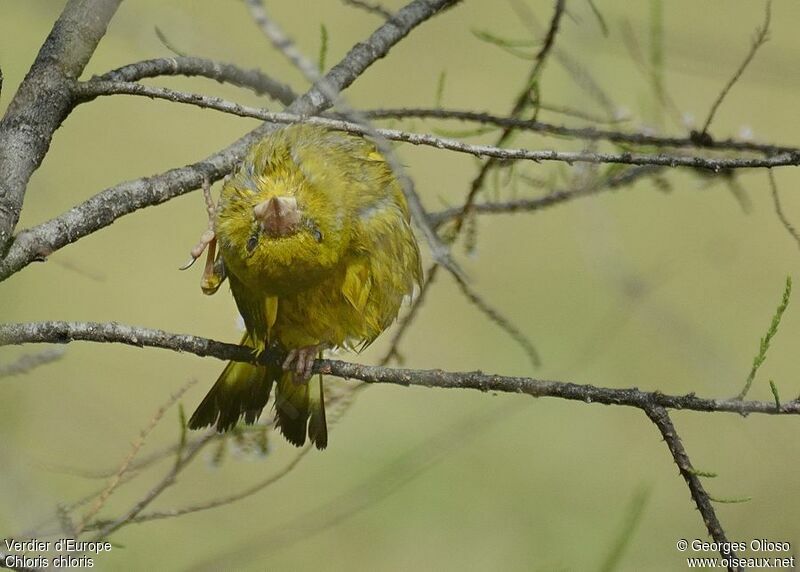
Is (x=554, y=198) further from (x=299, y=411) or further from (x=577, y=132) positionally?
(x=299, y=411)

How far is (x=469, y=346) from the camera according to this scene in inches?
311

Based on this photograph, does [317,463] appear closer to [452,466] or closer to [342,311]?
[452,466]

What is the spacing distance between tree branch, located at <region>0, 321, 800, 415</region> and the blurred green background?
3269 mm

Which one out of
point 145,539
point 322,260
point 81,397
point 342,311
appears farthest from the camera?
point 81,397

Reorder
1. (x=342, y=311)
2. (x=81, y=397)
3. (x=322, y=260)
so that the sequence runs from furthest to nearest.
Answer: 1. (x=81, y=397)
2. (x=342, y=311)
3. (x=322, y=260)

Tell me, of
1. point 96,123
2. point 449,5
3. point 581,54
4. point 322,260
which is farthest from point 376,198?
point 96,123

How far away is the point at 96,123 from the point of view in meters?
8.61

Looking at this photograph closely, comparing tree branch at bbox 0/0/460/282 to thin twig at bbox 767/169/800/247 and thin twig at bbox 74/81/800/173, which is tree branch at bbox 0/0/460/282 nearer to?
thin twig at bbox 74/81/800/173

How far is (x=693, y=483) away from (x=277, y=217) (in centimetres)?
129

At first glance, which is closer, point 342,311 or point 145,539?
point 342,311

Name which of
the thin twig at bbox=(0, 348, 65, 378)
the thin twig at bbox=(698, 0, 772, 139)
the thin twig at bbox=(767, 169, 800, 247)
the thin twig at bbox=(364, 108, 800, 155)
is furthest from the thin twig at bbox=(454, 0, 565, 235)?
the thin twig at bbox=(0, 348, 65, 378)

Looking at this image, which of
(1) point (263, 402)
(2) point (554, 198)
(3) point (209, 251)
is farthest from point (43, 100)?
(2) point (554, 198)

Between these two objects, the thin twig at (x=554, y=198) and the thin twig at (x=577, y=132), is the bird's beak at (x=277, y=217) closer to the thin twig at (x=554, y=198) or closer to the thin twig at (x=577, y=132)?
the thin twig at (x=577, y=132)

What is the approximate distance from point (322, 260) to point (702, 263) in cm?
646
